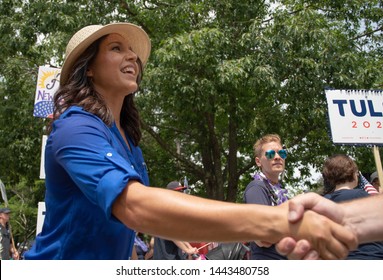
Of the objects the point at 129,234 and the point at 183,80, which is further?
the point at 183,80

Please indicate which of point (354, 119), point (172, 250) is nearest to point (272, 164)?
point (354, 119)

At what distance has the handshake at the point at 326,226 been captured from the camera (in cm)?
158

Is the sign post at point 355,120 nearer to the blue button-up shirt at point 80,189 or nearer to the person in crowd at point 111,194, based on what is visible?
the person in crowd at point 111,194

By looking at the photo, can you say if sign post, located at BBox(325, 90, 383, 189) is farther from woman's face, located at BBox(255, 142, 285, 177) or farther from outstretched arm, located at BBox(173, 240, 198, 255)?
outstretched arm, located at BBox(173, 240, 198, 255)

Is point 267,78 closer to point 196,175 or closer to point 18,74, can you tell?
point 196,175

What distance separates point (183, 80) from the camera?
448 inches

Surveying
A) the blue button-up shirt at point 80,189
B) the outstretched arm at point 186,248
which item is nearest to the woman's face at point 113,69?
the blue button-up shirt at point 80,189

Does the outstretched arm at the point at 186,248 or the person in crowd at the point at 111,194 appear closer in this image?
the person in crowd at the point at 111,194

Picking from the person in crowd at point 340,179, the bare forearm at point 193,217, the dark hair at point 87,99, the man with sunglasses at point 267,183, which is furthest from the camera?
the person in crowd at point 340,179

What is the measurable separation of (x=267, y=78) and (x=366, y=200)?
32.0ft

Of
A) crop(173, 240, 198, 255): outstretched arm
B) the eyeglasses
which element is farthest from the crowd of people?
crop(173, 240, 198, 255): outstretched arm

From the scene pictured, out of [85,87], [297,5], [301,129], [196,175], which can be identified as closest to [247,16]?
[297,5]

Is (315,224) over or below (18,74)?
below

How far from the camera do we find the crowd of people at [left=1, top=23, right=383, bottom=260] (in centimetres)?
155
